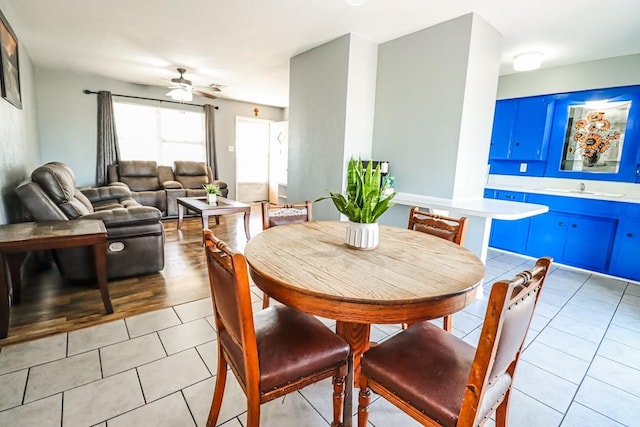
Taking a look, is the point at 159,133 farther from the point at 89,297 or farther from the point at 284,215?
the point at 284,215

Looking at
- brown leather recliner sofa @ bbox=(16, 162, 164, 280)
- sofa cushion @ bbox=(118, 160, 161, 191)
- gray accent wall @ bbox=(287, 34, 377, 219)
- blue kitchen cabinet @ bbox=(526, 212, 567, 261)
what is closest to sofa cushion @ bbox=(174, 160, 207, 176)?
sofa cushion @ bbox=(118, 160, 161, 191)

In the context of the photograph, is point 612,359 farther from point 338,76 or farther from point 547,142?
point 338,76

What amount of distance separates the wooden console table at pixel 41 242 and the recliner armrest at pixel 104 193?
1966 millimetres

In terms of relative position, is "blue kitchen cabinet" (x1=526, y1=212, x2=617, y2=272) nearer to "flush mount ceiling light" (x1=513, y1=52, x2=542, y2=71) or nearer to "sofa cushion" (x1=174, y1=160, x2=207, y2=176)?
"flush mount ceiling light" (x1=513, y1=52, x2=542, y2=71)

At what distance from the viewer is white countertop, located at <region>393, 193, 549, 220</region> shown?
2359 millimetres

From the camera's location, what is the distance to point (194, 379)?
1.56m

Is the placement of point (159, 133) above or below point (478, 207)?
above

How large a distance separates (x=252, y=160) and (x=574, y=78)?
617 centimetres

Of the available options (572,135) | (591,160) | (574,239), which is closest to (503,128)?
(572,135)

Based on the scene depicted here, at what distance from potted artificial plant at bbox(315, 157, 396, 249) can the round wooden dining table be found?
2.5 inches

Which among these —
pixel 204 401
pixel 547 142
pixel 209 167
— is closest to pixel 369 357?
pixel 204 401

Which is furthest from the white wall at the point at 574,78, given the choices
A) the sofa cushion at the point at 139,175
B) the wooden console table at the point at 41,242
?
the sofa cushion at the point at 139,175

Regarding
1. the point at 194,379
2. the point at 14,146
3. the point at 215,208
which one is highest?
the point at 14,146

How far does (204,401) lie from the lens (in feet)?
4.66
